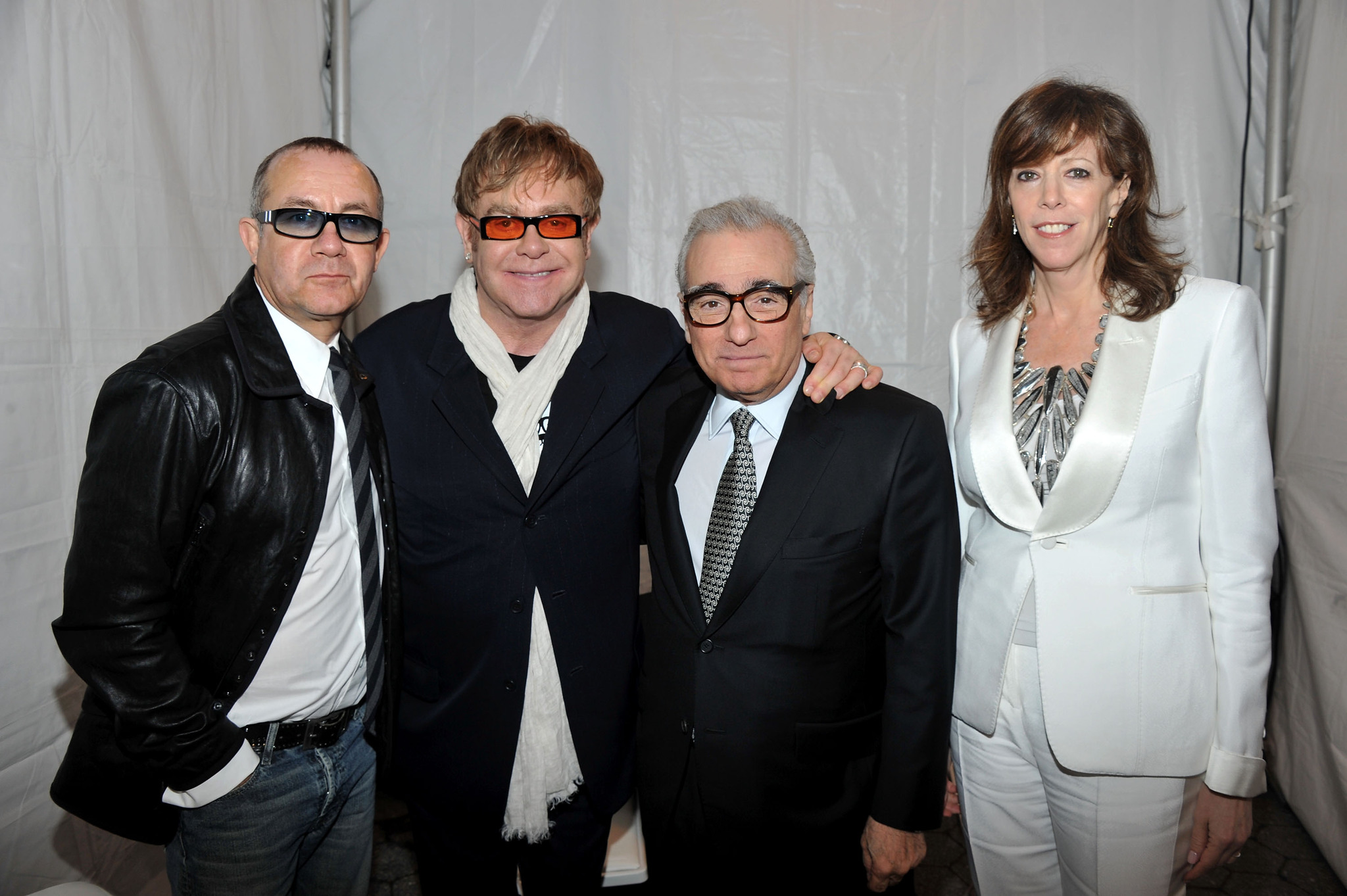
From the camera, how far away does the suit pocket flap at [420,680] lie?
179 centimetres

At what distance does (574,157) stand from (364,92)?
5.08 feet

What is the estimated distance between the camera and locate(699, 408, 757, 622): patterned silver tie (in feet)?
5.20

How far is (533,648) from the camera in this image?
1.79 meters

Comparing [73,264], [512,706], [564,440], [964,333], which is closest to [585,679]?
[512,706]

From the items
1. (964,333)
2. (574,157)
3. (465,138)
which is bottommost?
(964,333)

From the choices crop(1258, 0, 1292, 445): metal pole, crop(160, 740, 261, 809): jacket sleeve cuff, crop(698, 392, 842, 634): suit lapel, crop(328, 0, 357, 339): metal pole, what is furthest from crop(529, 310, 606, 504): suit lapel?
crop(1258, 0, 1292, 445): metal pole

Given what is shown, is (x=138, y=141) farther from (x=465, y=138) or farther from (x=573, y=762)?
(x=573, y=762)

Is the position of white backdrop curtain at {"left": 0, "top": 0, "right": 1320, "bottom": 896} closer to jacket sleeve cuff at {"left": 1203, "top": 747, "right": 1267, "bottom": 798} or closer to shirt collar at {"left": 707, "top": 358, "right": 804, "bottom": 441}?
shirt collar at {"left": 707, "top": 358, "right": 804, "bottom": 441}

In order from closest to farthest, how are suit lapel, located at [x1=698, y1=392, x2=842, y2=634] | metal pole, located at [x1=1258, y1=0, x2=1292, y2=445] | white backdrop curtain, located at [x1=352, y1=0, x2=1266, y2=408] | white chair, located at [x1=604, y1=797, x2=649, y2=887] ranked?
suit lapel, located at [x1=698, y1=392, x2=842, y2=634] < white chair, located at [x1=604, y1=797, x2=649, y2=887] < metal pole, located at [x1=1258, y1=0, x2=1292, y2=445] < white backdrop curtain, located at [x1=352, y1=0, x2=1266, y2=408]

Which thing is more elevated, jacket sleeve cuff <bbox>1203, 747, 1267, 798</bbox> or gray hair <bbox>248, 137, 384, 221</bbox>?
gray hair <bbox>248, 137, 384, 221</bbox>

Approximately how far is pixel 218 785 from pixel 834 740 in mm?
1113

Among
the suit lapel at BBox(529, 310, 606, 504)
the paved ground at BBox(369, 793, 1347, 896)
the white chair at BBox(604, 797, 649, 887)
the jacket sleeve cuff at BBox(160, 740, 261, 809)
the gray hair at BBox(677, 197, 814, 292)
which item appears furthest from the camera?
the paved ground at BBox(369, 793, 1347, 896)

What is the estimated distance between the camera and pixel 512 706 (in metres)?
1.77

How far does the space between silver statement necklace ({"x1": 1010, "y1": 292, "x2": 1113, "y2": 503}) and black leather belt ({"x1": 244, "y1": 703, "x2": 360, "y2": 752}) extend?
1.43 m
